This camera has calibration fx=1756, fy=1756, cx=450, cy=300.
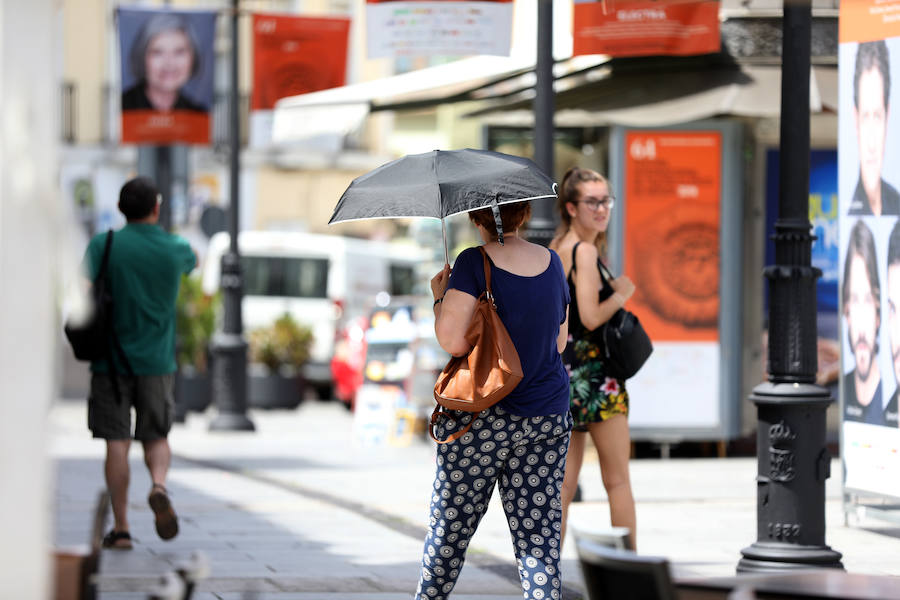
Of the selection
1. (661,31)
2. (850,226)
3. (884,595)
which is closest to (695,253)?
(661,31)

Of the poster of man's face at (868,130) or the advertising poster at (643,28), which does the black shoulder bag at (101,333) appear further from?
the advertising poster at (643,28)

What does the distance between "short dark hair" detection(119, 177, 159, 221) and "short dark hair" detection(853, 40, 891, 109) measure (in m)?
3.61

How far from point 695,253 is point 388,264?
15112mm

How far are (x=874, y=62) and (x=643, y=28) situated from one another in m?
3.78

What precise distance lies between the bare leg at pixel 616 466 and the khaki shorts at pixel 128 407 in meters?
2.37

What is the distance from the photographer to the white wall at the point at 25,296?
108 inches

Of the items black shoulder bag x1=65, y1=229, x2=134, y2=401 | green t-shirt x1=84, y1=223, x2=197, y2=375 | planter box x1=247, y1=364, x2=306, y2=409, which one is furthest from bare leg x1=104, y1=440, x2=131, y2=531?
planter box x1=247, y1=364, x2=306, y2=409

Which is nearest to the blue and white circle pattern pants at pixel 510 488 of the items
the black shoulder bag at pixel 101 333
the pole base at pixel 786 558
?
the pole base at pixel 786 558

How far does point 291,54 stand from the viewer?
17.2m

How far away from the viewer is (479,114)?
591 inches

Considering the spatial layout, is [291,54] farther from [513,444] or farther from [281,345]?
[513,444]

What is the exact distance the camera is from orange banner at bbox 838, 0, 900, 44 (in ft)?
28.3

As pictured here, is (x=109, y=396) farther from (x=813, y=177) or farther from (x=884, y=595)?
(x=813, y=177)

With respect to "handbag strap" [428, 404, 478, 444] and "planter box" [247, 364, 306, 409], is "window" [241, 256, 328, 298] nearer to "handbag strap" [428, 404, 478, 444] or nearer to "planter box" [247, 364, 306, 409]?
"planter box" [247, 364, 306, 409]
